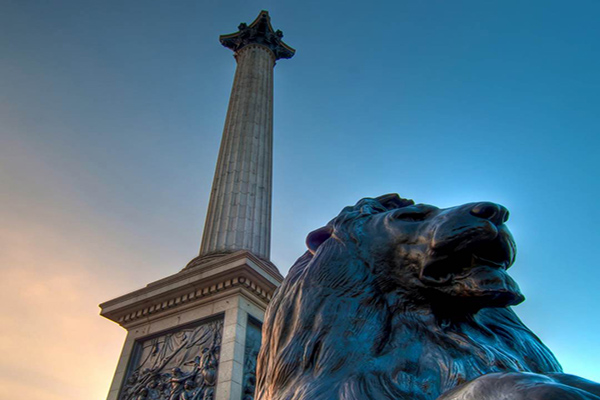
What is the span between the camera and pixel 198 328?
7.41 m

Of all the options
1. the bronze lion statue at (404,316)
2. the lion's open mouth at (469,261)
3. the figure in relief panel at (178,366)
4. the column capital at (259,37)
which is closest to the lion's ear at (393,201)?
the bronze lion statue at (404,316)

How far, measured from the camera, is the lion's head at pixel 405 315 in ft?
4.52

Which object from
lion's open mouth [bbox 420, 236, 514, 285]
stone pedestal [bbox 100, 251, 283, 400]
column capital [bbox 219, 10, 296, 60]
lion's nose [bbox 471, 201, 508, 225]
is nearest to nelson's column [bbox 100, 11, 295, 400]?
stone pedestal [bbox 100, 251, 283, 400]

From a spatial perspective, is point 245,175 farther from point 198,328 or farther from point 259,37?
point 259,37

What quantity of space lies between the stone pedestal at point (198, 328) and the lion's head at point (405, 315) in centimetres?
531

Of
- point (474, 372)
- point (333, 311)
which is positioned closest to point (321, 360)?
point (333, 311)

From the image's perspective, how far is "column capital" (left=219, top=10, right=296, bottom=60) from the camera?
57.5 ft

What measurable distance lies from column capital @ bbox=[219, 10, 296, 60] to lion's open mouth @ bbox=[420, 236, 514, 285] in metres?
16.9

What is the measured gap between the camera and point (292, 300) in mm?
1781

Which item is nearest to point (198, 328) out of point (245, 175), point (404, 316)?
point (245, 175)

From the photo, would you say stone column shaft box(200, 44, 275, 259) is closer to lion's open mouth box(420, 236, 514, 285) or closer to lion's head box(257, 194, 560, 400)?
lion's head box(257, 194, 560, 400)

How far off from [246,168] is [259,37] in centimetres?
774

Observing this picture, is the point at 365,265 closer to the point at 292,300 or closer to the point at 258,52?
the point at 292,300

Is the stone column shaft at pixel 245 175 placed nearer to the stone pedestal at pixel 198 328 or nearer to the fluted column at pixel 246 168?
the fluted column at pixel 246 168
